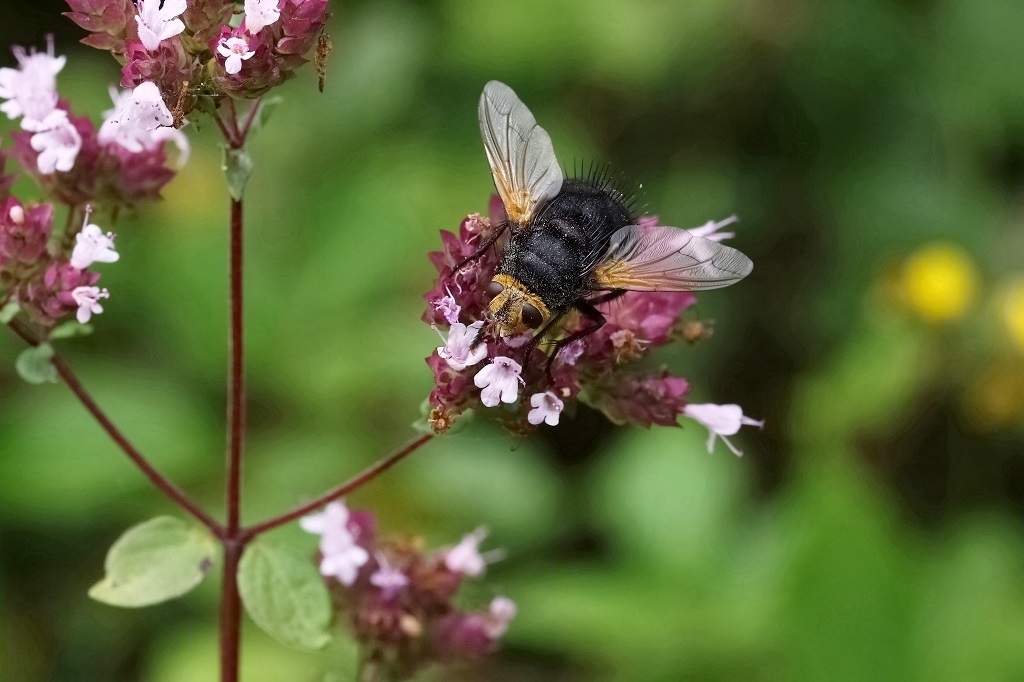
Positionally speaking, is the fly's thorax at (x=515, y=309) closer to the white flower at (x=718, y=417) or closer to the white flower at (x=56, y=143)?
the white flower at (x=718, y=417)

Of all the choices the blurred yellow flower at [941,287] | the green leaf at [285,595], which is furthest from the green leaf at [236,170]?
the blurred yellow flower at [941,287]

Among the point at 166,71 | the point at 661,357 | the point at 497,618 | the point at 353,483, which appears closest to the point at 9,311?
the point at 166,71

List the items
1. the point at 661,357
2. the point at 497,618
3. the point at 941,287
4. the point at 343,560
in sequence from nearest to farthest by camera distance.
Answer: the point at 343,560, the point at 497,618, the point at 661,357, the point at 941,287

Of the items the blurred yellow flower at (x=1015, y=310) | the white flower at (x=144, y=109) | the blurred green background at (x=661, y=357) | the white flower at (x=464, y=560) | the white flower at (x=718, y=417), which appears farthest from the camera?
the blurred yellow flower at (x=1015, y=310)

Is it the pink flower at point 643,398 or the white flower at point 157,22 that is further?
the pink flower at point 643,398

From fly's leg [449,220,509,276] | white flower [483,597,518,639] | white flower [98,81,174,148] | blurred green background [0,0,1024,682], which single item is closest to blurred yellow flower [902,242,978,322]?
blurred green background [0,0,1024,682]

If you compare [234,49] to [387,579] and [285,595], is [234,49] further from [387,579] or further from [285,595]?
[387,579]

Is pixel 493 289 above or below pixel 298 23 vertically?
below
